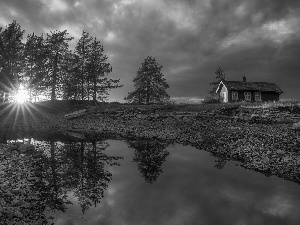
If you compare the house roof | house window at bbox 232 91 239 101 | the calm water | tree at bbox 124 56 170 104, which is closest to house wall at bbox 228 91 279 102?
house window at bbox 232 91 239 101

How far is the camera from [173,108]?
123ft

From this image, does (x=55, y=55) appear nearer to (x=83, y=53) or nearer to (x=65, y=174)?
(x=83, y=53)

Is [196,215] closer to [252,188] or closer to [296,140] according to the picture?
[252,188]

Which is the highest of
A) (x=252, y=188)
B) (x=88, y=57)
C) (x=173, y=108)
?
(x=88, y=57)

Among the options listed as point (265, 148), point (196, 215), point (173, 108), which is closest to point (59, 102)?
point (173, 108)

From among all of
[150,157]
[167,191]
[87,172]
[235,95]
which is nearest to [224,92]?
[235,95]

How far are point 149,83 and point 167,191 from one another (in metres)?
47.2

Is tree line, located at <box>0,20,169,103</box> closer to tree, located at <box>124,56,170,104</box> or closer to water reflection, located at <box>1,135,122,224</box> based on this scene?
tree, located at <box>124,56,170,104</box>

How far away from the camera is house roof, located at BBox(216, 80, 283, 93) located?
169ft

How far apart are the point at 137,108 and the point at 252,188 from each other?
1154 inches

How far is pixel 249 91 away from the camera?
52.6 meters

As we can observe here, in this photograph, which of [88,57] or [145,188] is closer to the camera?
[145,188]

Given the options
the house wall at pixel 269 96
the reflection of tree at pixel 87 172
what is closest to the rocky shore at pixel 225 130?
the reflection of tree at pixel 87 172

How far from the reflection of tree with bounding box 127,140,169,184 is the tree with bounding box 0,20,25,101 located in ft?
100
